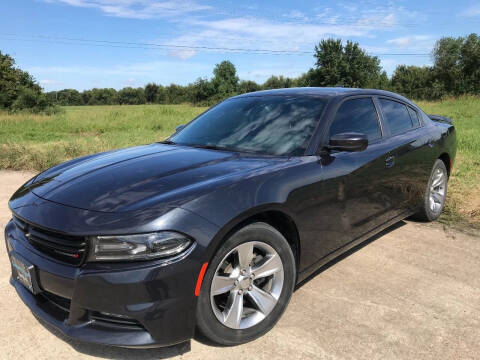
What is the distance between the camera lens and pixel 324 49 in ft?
182

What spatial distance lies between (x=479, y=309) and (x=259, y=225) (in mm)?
1722

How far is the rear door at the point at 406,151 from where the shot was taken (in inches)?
141

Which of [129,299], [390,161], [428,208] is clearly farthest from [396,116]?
[129,299]

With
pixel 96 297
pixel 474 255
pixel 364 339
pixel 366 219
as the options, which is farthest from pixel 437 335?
pixel 96 297

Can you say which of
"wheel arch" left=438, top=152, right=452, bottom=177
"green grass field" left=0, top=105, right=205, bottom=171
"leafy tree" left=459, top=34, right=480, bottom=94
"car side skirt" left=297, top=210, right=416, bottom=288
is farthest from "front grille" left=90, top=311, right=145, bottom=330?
"leafy tree" left=459, top=34, right=480, bottom=94

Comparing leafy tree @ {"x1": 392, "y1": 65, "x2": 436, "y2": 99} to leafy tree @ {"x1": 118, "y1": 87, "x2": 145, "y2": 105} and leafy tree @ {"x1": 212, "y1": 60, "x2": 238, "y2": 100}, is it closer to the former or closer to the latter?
leafy tree @ {"x1": 212, "y1": 60, "x2": 238, "y2": 100}

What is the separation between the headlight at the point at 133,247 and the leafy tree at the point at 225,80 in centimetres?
6247

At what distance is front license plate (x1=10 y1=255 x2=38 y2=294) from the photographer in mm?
2098

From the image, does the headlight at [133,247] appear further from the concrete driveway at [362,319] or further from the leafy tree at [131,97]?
the leafy tree at [131,97]

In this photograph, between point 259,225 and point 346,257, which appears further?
point 346,257

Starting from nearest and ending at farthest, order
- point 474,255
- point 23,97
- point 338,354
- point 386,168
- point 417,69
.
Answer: point 338,354 → point 386,168 → point 474,255 → point 23,97 → point 417,69

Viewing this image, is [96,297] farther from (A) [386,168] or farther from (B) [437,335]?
(A) [386,168]

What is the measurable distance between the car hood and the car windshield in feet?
0.73

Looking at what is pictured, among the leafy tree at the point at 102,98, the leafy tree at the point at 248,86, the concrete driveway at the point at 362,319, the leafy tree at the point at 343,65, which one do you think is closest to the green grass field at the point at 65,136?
the concrete driveway at the point at 362,319
